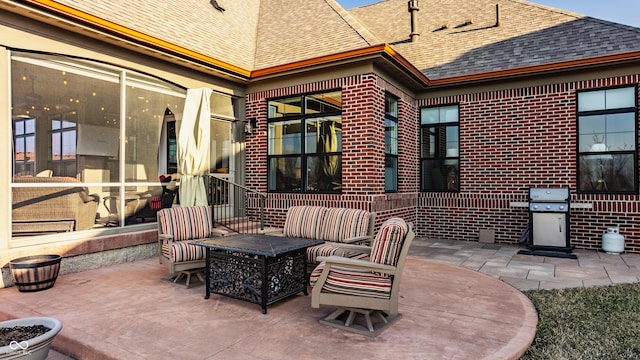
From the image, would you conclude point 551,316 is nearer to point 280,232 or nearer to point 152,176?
point 280,232

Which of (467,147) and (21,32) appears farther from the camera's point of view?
(467,147)

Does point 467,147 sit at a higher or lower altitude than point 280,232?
higher

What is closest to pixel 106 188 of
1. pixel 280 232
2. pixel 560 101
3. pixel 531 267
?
pixel 280 232

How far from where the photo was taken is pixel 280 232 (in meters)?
7.44

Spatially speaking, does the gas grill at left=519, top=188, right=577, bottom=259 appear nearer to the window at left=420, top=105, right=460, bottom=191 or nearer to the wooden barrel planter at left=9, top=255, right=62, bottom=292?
the window at left=420, top=105, right=460, bottom=191

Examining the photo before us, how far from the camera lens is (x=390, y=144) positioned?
822cm

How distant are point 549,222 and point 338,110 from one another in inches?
177

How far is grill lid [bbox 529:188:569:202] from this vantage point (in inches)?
280

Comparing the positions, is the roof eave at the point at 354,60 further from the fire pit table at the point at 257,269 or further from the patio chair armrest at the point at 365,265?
the patio chair armrest at the point at 365,265

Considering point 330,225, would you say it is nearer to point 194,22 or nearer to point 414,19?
point 194,22

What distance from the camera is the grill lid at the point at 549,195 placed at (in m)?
7.10

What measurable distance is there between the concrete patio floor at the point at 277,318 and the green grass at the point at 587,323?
5.9 inches

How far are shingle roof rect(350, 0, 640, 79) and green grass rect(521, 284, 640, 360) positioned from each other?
205 inches

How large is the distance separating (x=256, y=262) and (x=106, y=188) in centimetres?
353
